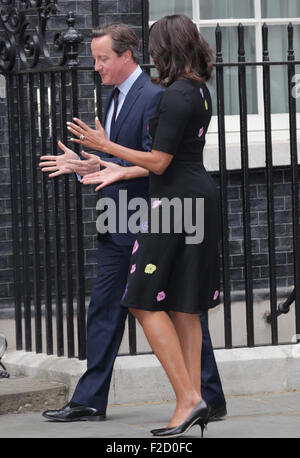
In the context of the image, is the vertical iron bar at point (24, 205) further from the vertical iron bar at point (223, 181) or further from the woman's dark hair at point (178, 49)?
the woman's dark hair at point (178, 49)

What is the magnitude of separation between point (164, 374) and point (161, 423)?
0.65 metres

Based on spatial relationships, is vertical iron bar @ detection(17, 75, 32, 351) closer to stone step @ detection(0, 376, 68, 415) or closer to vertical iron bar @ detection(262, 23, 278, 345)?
stone step @ detection(0, 376, 68, 415)

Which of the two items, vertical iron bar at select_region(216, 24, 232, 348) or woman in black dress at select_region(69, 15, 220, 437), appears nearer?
woman in black dress at select_region(69, 15, 220, 437)

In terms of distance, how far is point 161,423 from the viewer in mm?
6078

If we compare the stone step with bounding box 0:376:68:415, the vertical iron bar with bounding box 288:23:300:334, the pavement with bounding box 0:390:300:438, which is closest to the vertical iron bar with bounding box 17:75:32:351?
the stone step with bounding box 0:376:68:415

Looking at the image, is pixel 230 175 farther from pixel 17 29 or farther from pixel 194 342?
pixel 194 342

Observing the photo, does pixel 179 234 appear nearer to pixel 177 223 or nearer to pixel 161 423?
pixel 177 223

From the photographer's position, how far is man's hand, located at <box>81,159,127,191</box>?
5.67 m

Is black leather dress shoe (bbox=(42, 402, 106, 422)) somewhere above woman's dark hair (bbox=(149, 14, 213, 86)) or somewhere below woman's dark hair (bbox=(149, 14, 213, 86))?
below

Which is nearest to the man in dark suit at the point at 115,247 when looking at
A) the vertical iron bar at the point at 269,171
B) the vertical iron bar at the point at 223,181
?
the vertical iron bar at the point at 223,181

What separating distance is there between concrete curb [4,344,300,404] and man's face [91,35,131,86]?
159 centimetres

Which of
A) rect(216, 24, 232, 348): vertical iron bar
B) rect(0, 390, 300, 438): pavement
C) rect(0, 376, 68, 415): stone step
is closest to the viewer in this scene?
rect(0, 390, 300, 438): pavement

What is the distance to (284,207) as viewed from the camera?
932 cm
